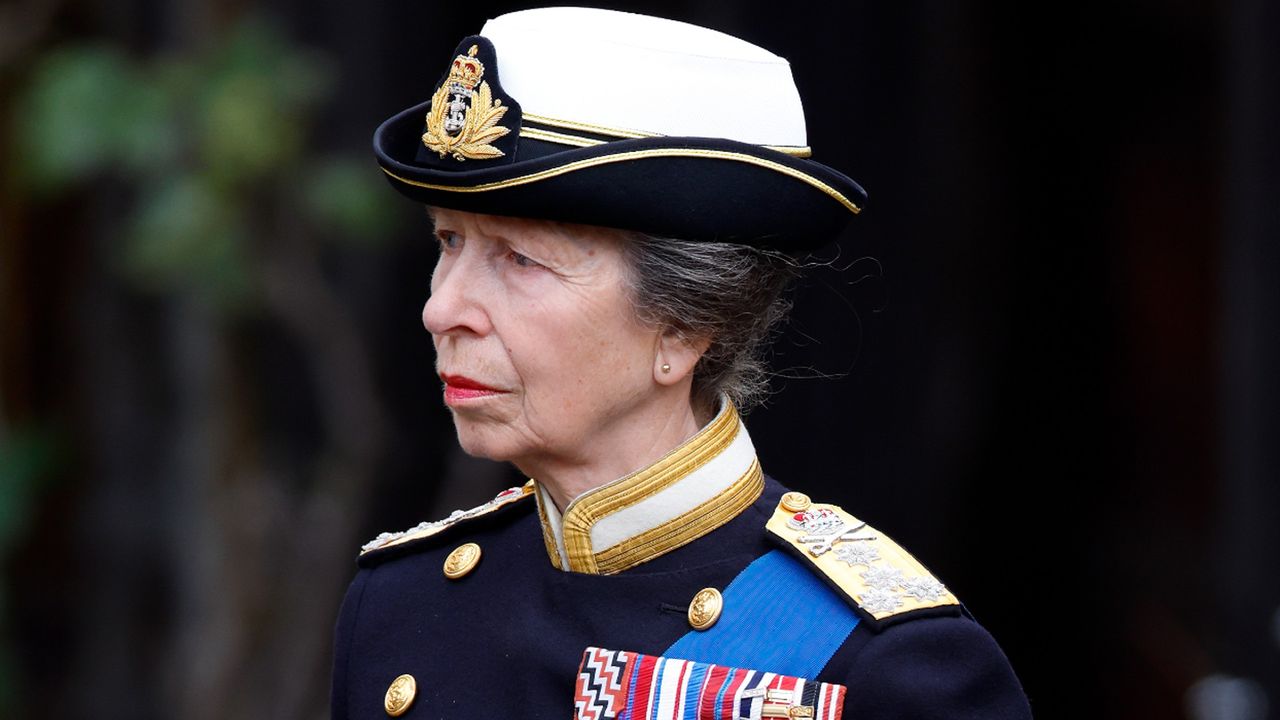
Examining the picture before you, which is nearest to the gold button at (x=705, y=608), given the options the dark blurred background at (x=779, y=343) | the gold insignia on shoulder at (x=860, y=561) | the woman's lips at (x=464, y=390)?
the gold insignia on shoulder at (x=860, y=561)

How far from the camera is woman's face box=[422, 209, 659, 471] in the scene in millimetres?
2043

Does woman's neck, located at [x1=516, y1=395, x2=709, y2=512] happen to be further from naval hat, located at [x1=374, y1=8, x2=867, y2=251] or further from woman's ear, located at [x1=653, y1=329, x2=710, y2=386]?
naval hat, located at [x1=374, y1=8, x2=867, y2=251]

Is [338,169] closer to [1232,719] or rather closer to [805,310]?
[805,310]

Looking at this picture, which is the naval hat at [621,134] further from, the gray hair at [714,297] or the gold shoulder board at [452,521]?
the gold shoulder board at [452,521]

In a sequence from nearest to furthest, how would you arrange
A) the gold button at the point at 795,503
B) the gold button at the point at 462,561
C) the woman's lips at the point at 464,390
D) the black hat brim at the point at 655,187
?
the black hat brim at the point at 655,187, the woman's lips at the point at 464,390, the gold button at the point at 795,503, the gold button at the point at 462,561

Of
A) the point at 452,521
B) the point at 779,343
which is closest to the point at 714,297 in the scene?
the point at 452,521

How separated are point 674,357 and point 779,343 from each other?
2140mm

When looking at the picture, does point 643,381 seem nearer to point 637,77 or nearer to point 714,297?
point 714,297

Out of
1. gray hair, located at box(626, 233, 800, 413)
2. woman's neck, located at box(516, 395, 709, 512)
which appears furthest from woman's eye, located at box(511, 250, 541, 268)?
woman's neck, located at box(516, 395, 709, 512)

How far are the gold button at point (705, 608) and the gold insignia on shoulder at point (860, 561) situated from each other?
118mm

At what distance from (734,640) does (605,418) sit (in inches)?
11.9

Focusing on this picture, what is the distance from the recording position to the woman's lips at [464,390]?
2.07 meters

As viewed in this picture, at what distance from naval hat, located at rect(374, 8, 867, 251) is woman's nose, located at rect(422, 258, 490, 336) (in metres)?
0.09

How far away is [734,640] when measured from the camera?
205cm
